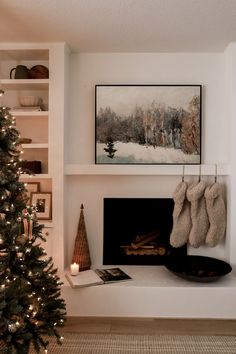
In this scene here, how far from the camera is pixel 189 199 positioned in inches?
111

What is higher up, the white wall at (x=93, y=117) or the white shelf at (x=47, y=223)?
the white wall at (x=93, y=117)

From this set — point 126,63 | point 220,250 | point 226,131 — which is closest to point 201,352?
point 220,250

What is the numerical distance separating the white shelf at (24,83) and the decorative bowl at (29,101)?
0.40 feet

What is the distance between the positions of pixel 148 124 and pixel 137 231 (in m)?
1.08

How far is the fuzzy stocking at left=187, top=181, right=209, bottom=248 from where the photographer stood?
9.21 feet

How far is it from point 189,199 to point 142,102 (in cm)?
104

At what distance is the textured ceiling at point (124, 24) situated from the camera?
2.12 m

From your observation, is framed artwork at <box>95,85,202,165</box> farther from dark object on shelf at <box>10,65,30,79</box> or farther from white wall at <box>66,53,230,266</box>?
dark object on shelf at <box>10,65,30,79</box>

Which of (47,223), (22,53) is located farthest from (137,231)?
(22,53)

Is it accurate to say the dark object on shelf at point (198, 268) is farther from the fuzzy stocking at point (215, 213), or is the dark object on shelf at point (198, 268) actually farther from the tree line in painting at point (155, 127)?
the tree line in painting at point (155, 127)

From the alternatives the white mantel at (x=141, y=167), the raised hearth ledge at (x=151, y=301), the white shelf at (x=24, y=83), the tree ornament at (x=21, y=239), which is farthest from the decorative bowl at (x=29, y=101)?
the raised hearth ledge at (x=151, y=301)

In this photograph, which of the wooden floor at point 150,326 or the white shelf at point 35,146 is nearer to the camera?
the wooden floor at point 150,326

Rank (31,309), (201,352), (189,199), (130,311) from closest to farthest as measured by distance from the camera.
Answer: (31,309), (201,352), (130,311), (189,199)

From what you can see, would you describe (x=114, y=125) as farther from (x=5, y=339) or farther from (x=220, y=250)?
(x=5, y=339)
